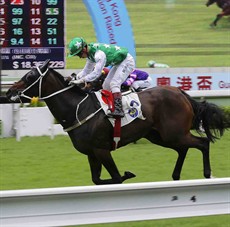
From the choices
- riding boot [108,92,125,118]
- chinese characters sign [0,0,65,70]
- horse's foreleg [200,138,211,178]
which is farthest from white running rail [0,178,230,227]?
chinese characters sign [0,0,65,70]

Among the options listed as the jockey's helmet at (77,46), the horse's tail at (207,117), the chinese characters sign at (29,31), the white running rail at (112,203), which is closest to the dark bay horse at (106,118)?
the horse's tail at (207,117)

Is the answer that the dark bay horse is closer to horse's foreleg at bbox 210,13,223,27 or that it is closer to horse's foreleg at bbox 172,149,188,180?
horse's foreleg at bbox 172,149,188,180

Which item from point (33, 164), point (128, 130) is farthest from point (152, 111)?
point (33, 164)

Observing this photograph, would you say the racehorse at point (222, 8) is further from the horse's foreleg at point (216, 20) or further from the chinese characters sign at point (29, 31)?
the chinese characters sign at point (29, 31)

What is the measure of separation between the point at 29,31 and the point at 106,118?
5.63m

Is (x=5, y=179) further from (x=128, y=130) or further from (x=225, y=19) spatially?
(x=225, y=19)

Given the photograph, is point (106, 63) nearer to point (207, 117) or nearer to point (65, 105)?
point (65, 105)

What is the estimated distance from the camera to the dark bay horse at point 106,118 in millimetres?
6625

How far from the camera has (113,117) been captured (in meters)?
6.73

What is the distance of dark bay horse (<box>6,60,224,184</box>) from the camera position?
662cm

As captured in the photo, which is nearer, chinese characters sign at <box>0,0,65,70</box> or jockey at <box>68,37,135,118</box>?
jockey at <box>68,37,135,118</box>

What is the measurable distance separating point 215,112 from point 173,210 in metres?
3.25

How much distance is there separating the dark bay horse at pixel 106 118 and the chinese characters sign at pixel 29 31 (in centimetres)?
517

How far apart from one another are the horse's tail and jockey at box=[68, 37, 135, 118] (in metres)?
0.77
